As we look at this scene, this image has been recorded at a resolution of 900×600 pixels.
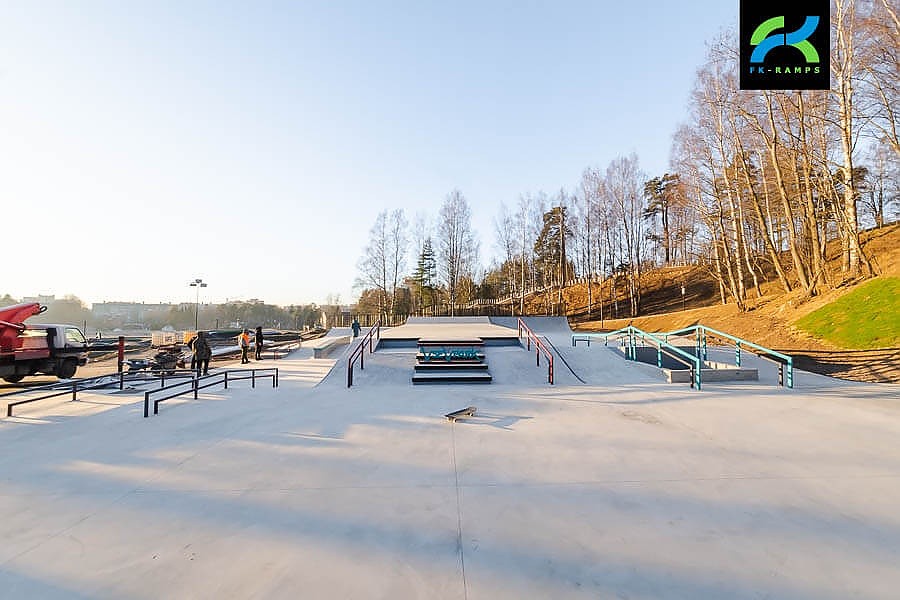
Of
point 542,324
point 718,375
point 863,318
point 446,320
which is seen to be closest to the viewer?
point 718,375

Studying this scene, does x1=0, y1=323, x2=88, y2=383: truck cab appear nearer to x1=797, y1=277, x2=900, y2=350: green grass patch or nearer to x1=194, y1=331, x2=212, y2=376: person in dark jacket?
x1=194, y1=331, x2=212, y2=376: person in dark jacket

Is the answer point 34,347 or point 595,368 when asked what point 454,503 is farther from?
point 34,347

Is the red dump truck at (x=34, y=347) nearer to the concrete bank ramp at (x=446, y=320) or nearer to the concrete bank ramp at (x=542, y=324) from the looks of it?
the concrete bank ramp at (x=446, y=320)

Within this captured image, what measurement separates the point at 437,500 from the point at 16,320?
15882 millimetres

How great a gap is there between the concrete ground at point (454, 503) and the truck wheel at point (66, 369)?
6.36 meters

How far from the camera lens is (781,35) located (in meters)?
10.9

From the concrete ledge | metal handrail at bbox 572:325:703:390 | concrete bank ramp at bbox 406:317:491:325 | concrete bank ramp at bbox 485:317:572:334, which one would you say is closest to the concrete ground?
metal handrail at bbox 572:325:703:390

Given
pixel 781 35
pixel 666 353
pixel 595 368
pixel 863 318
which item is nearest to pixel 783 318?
pixel 863 318

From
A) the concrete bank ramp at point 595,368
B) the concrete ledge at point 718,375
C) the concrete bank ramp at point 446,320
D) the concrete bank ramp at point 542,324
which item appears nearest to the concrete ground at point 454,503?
the concrete ledge at point 718,375

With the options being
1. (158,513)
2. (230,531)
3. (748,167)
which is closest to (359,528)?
(230,531)

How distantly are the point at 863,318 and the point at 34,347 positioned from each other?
2713 centimetres

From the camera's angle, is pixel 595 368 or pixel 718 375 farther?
pixel 595 368

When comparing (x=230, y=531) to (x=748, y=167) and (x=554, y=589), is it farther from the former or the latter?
(x=748, y=167)

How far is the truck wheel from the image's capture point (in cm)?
1278
